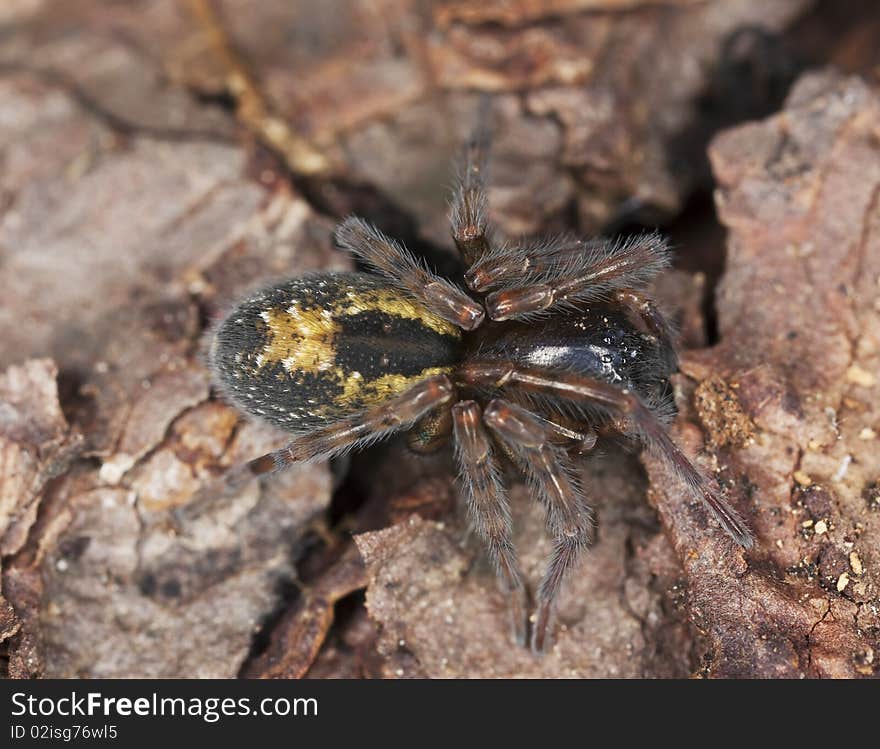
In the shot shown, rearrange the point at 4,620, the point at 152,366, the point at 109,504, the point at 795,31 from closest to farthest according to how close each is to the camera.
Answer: the point at 4,620 < the point at 109,504 < the point at 152,366 < the point at 795,31

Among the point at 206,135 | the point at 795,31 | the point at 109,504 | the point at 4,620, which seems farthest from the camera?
the point at 795,31

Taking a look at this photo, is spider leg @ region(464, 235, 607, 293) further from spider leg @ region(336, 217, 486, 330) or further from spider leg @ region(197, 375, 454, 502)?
spider leg @ region(197, 375, 454, 502)

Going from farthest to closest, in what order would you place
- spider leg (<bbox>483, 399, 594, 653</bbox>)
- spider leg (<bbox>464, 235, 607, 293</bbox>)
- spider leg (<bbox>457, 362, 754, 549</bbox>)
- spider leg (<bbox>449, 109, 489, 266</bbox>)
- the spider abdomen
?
spider leg (<bbox>449, 109, 489, 266</bbox>)
spider leg (<bbox>464, 235, 607, 293</bbox>)
the spider abdomen
spider leg (<bbox>483, 399, 594, 653</bbox>)
spider leg (<bbox>457, 362, 754, 549</bbox>)

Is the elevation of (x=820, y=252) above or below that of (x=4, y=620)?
above

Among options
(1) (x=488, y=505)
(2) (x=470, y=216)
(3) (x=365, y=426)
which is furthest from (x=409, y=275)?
(1) (x=488, y=505)

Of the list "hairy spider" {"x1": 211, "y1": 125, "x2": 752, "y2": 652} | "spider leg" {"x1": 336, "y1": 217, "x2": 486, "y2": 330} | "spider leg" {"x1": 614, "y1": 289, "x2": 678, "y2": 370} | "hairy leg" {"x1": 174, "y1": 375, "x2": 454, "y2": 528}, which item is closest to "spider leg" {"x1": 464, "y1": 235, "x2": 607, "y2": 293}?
"hairy spider" {"x1": 211, "y1": 125, "x2": 752, "y2": 652}
